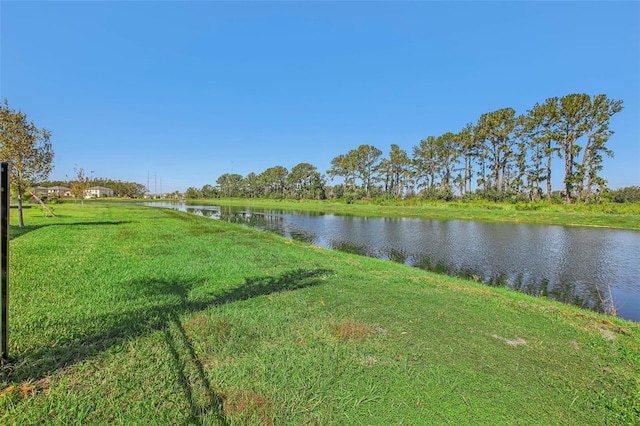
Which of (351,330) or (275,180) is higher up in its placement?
(275,180)

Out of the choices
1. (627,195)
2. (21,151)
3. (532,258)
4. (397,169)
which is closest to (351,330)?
(532,258)

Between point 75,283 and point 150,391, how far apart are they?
424 cm

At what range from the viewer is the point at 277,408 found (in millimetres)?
2514

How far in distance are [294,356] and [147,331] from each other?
1884mm

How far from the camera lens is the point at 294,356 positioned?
329cm

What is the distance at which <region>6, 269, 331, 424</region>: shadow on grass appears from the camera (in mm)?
2746

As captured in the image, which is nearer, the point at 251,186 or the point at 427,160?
the point at 427,160

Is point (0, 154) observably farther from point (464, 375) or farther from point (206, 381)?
point (464, 375)

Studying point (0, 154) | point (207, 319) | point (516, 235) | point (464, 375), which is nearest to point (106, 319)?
point (207, 319)

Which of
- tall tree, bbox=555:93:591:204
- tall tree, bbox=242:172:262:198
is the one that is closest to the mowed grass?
tall tree, bbox=555:93:591:204

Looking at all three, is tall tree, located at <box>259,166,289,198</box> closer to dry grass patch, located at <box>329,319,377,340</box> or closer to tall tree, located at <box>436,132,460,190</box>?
tall tree, located at <box>436,132,460,190</box>

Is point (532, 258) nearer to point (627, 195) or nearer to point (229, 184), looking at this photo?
point (627, 195)

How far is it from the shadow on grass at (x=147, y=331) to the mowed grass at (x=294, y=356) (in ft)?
0.06

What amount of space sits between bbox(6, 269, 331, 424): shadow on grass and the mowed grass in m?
0.02
